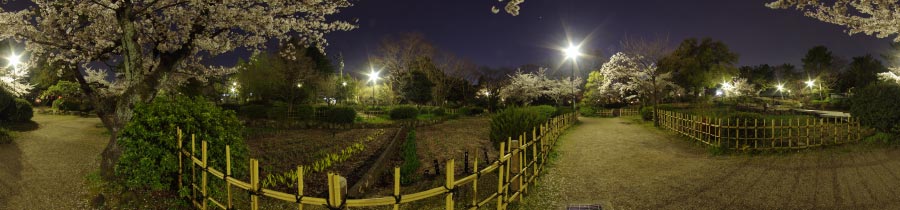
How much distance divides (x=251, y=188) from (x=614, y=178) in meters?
7.01

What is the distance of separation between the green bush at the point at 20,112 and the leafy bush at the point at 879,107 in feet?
98.0

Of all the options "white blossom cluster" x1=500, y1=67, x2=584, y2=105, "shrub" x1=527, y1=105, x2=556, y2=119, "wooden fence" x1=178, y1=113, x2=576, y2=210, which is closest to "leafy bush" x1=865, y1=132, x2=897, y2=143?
"shrub" x1=527, y1=105, x2=556, y2=119

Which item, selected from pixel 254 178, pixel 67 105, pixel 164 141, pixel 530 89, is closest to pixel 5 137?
pixel 164 141

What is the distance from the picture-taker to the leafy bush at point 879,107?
10664 millimetres

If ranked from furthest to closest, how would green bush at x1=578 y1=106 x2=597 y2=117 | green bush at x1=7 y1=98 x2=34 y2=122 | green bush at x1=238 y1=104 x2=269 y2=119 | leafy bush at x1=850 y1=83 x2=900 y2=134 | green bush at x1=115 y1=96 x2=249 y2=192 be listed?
green bush at x1=578 y1=106 x2=597 y2=117 → green bush at x1=238 y1=104 x2=269 y2=119 → green bush at x1=7 y1=98 x2=34 y2=122 → leafy bush at x1=850 y1=83 x2=900 y2=134 → green bush at x1=115 y1=96 x2=249 y2=192

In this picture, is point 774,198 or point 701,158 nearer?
point 774,198

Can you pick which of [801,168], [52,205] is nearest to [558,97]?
[801,168]

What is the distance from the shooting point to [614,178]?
8.63m

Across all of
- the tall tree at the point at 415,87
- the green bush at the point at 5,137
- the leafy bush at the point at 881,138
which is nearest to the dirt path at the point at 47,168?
the green bush at the point at 5,137

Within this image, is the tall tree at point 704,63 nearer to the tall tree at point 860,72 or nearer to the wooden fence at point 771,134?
the tall tree at point 860,72

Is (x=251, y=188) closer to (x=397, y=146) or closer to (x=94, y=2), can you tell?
(x=94, y=2)

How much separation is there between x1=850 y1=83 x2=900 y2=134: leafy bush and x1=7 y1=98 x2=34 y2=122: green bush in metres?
29.9

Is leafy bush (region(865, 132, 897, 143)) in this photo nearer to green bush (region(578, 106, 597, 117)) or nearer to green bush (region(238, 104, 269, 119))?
green bush (region(578, 106, 597, 117))

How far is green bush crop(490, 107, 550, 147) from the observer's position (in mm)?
11203
